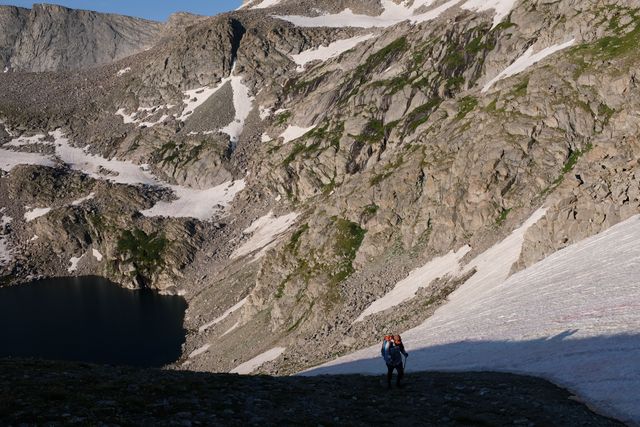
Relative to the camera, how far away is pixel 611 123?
6025 cm

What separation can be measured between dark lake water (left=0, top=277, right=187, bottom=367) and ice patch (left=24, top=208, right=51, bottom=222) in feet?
73.1

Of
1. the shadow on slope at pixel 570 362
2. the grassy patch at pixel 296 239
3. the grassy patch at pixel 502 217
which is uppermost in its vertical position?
the grassy patch at pixel 296 239

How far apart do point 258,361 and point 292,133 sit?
83.2 m

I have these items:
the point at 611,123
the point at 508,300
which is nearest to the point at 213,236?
the point at 611,123

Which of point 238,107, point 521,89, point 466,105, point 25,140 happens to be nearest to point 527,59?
point 466,105

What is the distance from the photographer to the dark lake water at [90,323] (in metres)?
88.9

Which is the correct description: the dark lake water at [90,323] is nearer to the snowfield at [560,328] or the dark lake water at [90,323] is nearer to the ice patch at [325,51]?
the snowfield at [560,328]

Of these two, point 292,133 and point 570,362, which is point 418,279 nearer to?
point 570,362

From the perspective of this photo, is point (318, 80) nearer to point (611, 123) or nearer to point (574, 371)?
point (611, 123)

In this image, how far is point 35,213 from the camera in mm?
142500

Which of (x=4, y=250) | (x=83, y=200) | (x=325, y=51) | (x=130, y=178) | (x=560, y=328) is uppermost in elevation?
(x=325, y=51)

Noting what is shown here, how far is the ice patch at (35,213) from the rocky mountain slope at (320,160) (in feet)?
2.02

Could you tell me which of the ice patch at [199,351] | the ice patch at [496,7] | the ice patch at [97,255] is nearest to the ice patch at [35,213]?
the ice patch at [97,255]

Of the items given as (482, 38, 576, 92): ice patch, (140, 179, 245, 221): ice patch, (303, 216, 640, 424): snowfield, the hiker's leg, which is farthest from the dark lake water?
the hiker's leg
